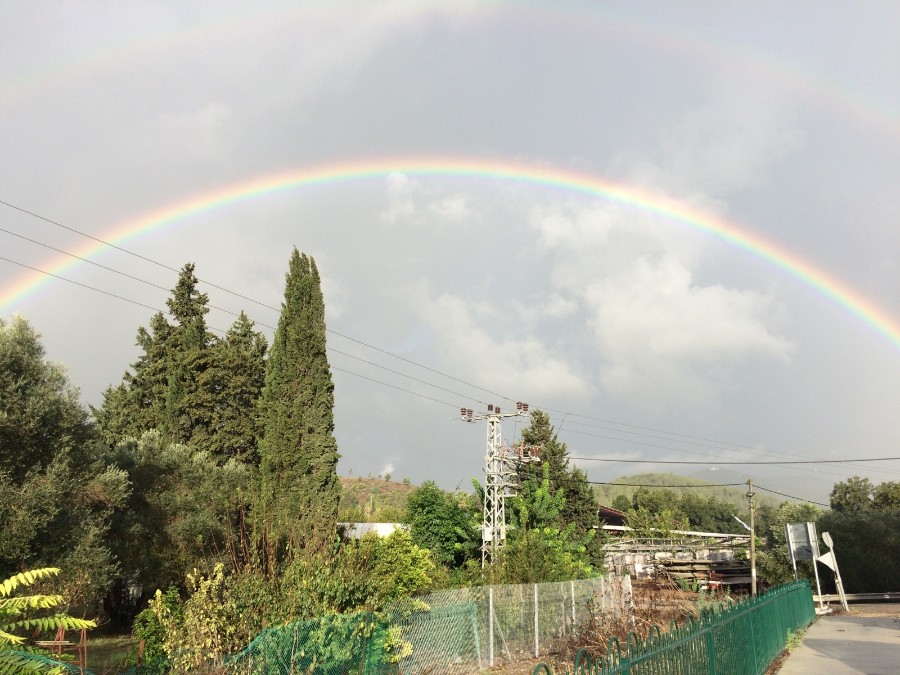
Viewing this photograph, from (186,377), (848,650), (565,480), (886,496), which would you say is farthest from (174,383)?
(886,496)

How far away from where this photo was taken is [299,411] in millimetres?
25484

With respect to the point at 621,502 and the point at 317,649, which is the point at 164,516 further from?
the point at 621,502

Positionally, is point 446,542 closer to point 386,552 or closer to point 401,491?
point 386,552

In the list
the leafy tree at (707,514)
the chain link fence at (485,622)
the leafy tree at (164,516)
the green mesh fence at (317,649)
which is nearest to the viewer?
the green mesh fence at (317,649)

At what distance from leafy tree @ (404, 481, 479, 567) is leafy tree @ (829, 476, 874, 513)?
5652cm

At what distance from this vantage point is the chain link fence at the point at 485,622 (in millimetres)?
9525

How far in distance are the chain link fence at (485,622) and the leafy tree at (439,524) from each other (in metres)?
13.2

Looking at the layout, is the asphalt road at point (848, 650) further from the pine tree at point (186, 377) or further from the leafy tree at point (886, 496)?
the leafy tree at point (886, 496)

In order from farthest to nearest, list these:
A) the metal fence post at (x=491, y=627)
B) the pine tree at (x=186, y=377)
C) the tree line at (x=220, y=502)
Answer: the pine tree at (x=186, y=377) < the metal fence post at (x=491, y=627) < the tree line at (x=220, y=502)

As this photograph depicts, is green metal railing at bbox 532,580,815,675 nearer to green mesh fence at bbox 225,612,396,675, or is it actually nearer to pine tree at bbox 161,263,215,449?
green mesh fence at bbox 225,612,396,675

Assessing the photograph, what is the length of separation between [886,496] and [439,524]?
54953mm

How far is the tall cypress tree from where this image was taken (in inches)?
971

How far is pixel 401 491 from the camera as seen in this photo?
72.6 metres

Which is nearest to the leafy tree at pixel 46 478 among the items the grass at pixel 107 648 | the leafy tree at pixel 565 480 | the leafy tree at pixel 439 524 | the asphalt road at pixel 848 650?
the grass at pixel 107 648
